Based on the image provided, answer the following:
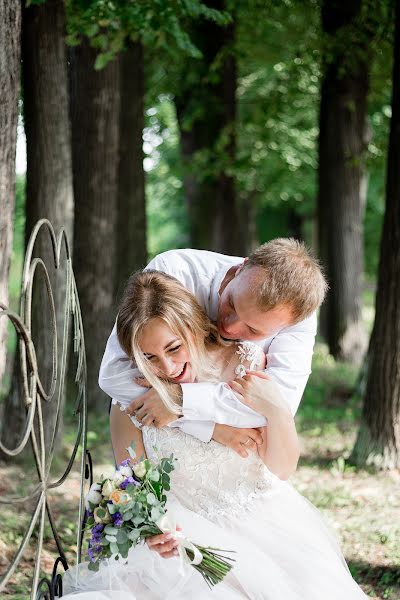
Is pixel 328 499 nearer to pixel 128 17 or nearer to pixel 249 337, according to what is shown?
pixel 249 337

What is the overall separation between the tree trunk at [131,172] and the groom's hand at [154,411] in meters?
5.60

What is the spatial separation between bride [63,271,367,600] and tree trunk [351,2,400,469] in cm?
296

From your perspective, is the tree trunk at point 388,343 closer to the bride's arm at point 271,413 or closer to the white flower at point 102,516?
the bride's arm at point 271,413

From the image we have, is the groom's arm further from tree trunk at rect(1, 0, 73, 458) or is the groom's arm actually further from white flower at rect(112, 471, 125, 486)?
tree trunk at rect(1, 0, 73, 458)

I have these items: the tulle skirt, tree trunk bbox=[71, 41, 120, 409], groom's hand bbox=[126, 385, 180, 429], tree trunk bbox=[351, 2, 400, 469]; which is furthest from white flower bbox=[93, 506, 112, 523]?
tree trunk bbox=[71, 41, 120, 409]

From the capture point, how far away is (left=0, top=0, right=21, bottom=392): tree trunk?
3.81m

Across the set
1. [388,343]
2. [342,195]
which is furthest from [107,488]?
[342,195]

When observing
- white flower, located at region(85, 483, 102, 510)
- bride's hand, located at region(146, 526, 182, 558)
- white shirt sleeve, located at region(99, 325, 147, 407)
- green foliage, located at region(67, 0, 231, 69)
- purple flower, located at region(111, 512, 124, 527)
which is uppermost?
green foliage, located at region(67, 0, 231, 69)

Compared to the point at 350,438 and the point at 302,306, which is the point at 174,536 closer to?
the point at 302,306

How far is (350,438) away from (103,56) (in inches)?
170

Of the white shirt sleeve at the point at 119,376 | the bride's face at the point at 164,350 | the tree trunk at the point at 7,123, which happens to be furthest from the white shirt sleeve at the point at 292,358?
the tree trunk at the point at 7,123

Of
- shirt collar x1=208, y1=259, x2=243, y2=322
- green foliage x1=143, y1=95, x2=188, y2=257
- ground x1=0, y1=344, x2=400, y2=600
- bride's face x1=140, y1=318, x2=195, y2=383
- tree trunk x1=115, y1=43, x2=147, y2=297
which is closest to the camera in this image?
bride's face x1=140, y1=318, x2=195, y2=383

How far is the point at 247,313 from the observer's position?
3.27 meters

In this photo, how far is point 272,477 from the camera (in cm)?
358
